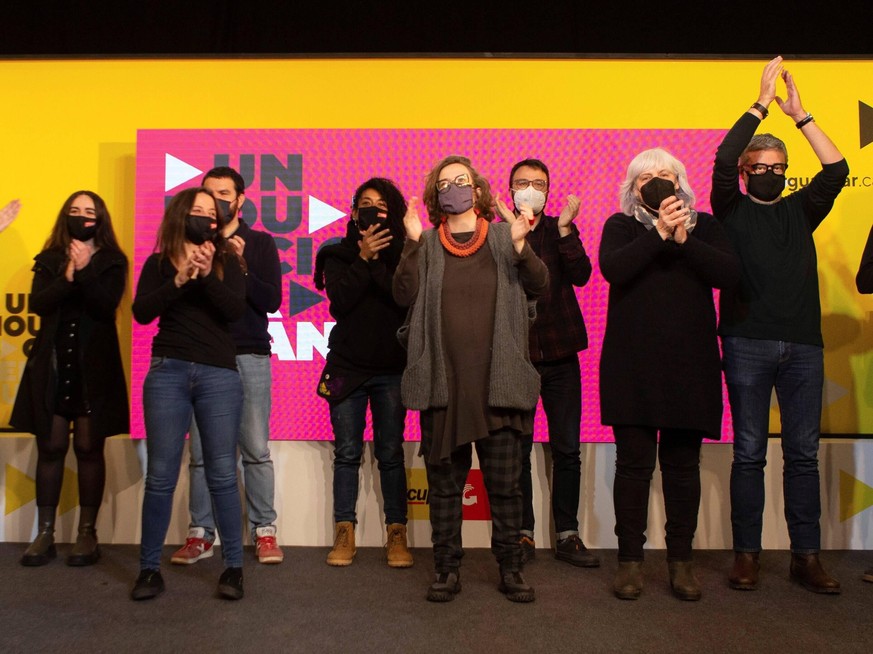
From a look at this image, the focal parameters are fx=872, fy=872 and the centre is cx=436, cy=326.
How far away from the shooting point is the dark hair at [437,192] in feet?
9.84

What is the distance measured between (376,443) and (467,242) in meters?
0.98

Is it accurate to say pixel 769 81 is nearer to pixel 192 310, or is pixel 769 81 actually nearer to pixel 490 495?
pixel 490 495

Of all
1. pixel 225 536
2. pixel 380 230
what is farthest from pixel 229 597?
pixel 380 230

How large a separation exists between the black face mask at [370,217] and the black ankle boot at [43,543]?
174 centimetres

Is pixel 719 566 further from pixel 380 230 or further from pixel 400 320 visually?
pixel 380 230

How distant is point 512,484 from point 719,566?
3.51 feet

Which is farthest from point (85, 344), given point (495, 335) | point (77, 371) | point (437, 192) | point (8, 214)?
point (495, 335)

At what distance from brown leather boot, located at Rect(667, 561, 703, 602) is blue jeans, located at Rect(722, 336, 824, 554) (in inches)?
11.4

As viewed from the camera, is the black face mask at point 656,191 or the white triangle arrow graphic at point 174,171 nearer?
the black face mask at point 656,191

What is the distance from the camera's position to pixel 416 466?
12.8ft

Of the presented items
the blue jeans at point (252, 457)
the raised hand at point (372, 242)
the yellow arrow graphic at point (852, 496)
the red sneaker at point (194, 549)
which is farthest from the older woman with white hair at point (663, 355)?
the red sneaker at point (194, 549)

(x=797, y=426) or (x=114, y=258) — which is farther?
(x=114, y=258)

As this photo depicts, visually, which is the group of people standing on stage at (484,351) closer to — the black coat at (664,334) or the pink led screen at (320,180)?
the black coat at (664,334)

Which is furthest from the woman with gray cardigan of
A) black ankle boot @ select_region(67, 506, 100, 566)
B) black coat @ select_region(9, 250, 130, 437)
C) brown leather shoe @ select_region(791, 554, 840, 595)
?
black ankle boot @ select_region(67, 506, 100, 566)
